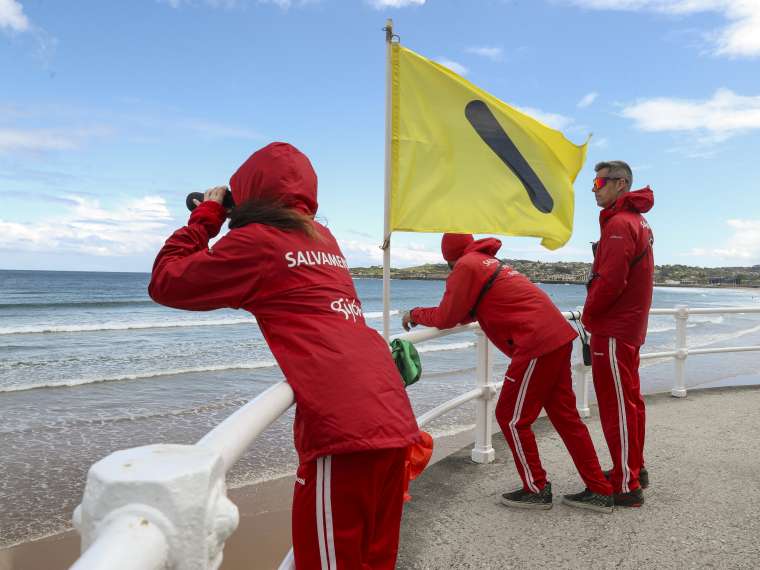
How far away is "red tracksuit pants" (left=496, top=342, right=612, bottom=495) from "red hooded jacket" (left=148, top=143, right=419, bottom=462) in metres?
1.80

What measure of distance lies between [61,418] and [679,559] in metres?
8.71

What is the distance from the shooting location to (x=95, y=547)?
749mm

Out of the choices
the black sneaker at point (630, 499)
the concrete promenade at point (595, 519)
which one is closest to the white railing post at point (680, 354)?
the concrete promenade at point (595, 519)

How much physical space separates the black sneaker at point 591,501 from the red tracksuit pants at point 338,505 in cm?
213

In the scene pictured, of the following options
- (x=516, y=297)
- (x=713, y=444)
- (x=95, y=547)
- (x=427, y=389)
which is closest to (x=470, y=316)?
(x=516, y=297)

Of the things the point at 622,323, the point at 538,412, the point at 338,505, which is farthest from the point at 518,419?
the point at 338,505

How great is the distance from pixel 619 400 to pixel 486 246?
1.23 metres

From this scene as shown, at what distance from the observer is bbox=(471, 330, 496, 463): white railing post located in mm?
4531

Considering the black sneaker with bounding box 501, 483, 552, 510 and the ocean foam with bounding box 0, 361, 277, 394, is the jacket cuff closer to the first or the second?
the black sneaker with bounding box 501, 483, 552, 510

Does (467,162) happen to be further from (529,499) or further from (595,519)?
(595,519)

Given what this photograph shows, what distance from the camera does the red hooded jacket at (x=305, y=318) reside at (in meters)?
1.81

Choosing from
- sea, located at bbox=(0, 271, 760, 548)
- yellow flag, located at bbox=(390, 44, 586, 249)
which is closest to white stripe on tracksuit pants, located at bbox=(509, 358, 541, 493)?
yellow flag, located at bbox=(390, 44, 586, 249)

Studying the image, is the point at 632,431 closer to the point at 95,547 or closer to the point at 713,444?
the point at 713,444

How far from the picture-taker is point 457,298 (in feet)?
11.7
